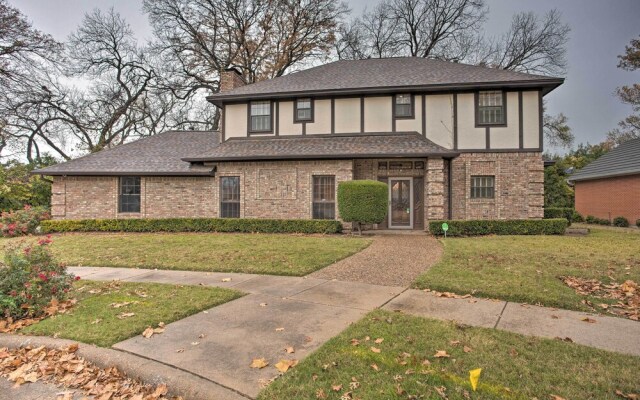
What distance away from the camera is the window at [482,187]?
14578 mm

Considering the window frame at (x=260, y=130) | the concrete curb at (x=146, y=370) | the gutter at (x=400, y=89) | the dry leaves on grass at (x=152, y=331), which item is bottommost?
the concrete curb at (x=146, y=370)

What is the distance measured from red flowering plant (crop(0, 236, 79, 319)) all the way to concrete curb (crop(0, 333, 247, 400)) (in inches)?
28.6

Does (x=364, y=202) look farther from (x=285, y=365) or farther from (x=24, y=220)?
(x=24, y=220)

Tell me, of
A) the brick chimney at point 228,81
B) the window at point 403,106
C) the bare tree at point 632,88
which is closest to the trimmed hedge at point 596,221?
the bare tree at point 632,88

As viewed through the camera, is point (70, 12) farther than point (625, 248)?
Yes

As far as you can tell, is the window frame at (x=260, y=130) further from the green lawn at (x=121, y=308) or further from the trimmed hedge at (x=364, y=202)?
the green lawn at (x=121, y=308)

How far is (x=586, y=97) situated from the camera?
3031 centimetres

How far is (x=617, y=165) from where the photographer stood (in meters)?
19.7

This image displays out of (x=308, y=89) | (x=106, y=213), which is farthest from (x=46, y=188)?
(x=308, y=89)

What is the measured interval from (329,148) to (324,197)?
2.05 meters

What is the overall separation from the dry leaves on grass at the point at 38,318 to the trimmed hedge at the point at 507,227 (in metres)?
11.2

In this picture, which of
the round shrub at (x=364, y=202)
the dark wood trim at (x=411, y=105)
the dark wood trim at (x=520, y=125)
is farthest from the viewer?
the dark wood trim at (x=411, y=105)

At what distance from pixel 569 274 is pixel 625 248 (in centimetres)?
499

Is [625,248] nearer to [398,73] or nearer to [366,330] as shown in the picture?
[366,330]
